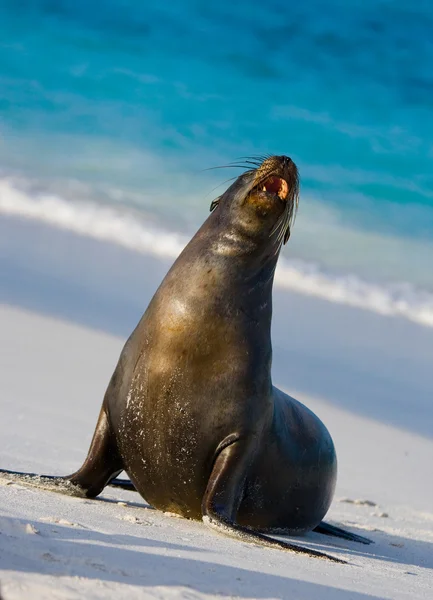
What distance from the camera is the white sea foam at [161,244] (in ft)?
57.4

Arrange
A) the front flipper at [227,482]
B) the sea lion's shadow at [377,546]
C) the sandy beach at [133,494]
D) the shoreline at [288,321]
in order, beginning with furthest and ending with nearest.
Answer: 1. the shoreline at [288,321]
2. the sea lion's shadow at [377,546]
3. the front flipper at [227,482]
4. the sandy beach at [133,494]

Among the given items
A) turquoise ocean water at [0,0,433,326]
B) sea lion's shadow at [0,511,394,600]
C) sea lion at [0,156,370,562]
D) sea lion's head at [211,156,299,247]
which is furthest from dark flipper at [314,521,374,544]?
turquoise ocean water at [0,0,433,326]

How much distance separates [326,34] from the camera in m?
31.0

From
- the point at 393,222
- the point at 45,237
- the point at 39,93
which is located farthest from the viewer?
the point at 39,93

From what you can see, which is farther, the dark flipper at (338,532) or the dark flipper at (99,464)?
the dark flipper at (338,532)

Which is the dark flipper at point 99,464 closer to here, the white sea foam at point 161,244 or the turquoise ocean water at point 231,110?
the white sea foam at point 161,244

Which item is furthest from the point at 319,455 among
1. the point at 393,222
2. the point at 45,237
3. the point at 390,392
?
the point at 393,222

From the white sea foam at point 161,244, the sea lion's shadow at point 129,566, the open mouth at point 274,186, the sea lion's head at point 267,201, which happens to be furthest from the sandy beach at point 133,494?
the open mouth at point 274,186

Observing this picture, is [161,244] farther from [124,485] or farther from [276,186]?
[276,186]

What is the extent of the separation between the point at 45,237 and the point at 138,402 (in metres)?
10.1

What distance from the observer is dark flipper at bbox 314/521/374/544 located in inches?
229

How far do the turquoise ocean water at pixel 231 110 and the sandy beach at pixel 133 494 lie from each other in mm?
7384

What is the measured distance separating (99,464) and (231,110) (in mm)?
24140

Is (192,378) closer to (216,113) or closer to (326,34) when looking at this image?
(216,113)
